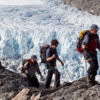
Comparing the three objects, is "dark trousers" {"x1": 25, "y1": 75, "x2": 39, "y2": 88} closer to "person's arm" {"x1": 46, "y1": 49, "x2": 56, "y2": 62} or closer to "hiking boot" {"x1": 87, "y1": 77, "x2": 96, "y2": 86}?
"person's arm" {"x1": 46, "y1": 49, "x2": 56, "y2": 62}

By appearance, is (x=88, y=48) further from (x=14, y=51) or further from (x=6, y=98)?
(x=14, y=51)

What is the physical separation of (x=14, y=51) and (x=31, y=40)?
5.23 ft

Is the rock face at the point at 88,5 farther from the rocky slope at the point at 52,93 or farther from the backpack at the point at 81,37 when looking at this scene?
the backpack at the point at 81,37

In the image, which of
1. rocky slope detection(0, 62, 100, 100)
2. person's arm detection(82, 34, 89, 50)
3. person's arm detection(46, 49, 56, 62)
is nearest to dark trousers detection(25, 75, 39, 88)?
rocky slope detection(0, 62, 100, 100)

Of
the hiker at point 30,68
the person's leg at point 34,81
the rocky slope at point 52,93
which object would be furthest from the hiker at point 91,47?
the person's leg at point 34,81

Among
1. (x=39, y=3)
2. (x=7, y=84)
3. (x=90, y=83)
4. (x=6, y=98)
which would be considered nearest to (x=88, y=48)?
(x=90, y=83)

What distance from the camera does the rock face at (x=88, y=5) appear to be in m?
33.9

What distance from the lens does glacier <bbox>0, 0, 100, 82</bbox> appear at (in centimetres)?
2147

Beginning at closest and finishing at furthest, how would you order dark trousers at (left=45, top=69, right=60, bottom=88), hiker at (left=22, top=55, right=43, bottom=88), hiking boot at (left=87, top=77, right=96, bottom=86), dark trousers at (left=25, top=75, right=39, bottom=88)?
1. hiking boot at (left=87, top=77, right=96, bottom=86)
2. dark trousers at (left=45, top=69, right=60, bottom=88)
3. hiker at (left=22, top=55, right=43, bottom=88)
4. dark trousers at (left=25, top=75, right=39, bottom=88)

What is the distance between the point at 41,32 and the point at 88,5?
12743 millimetres

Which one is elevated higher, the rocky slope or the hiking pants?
the hiking pants

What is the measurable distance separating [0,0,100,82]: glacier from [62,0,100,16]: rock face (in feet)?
8.90

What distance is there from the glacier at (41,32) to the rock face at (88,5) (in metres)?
2.71

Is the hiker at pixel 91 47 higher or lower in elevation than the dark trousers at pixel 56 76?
higher
